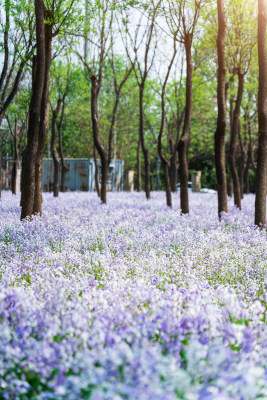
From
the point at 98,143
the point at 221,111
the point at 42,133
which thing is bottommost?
the point at 42,133

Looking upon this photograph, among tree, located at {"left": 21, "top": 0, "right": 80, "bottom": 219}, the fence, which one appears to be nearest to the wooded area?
tree, located at {"left": 21, "top": 0, "right": 80, "bottom": 219}

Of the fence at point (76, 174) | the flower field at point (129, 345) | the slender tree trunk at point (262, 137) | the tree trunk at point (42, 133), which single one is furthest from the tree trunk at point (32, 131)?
the fence at point (76, 174)

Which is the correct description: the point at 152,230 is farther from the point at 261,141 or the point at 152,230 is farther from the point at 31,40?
the point at 31,40

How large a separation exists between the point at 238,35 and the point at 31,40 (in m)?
8.51

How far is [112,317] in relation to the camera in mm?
3416

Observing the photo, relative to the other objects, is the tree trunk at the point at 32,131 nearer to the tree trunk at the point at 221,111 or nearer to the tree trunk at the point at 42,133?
the tree trunk at the point at 42,133

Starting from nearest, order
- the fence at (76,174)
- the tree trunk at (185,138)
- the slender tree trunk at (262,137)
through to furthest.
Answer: the slender tree trunk at (262,137) < the tree trunk at (185,138) < the fence at (76,174)

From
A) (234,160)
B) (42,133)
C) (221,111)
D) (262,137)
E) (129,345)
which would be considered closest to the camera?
(129,345)

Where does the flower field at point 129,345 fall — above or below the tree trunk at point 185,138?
below

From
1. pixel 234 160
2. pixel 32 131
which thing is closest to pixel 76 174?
pixel 234 160

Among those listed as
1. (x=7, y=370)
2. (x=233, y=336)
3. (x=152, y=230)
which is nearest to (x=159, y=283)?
(x=233, y=336)

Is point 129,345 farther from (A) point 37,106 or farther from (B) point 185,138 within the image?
(B) point 185,138

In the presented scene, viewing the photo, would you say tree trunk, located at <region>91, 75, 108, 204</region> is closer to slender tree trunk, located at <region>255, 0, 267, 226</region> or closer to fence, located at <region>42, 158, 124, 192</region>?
slender tree trunk, located at <region>255, 0, 267, 226</region>

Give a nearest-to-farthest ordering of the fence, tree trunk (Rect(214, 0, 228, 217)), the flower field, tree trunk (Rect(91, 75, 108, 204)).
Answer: the flower field
tree trunk (Rect(214, 0, 228, 217))
tree trunk (Rect(91, 75, 108, 204))
the fence
